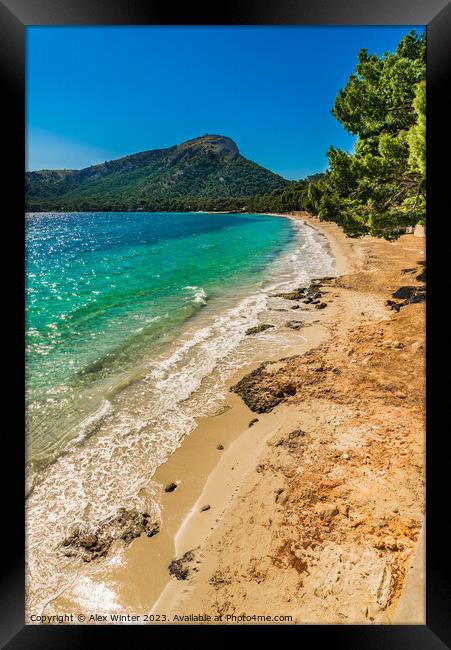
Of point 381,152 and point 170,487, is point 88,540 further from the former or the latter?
point 381,152

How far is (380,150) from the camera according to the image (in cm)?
831

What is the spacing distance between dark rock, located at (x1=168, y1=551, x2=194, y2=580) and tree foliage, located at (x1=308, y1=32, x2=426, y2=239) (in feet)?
25.1

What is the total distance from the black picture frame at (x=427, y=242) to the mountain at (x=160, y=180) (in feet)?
79.5

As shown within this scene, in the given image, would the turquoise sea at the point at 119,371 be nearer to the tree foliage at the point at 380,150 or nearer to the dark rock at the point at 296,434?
the dark rock at the point at 296,434

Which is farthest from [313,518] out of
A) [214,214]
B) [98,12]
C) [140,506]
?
[214,214]

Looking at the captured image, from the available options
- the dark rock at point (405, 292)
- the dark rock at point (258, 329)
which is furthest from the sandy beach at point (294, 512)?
the dark rock at point (405, 292)

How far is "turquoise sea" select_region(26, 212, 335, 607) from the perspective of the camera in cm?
477

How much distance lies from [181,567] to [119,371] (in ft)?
17.7

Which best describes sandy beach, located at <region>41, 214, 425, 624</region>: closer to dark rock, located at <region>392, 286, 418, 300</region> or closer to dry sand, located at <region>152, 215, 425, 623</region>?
dry sand, located at <region>152, 215, 425, 623</region>
